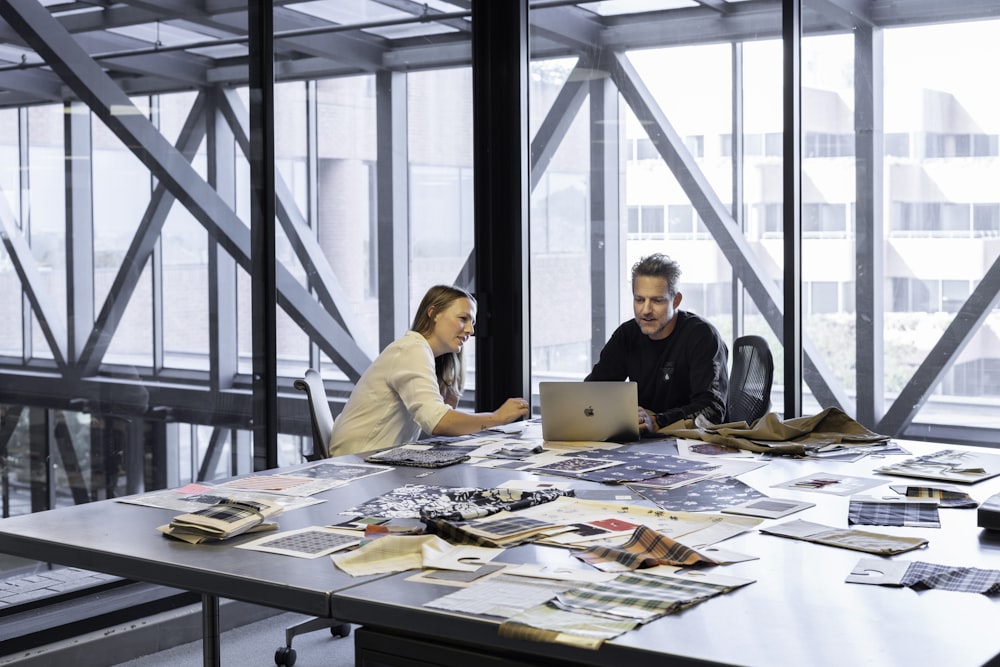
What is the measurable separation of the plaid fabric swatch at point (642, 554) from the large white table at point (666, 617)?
6 centimetres

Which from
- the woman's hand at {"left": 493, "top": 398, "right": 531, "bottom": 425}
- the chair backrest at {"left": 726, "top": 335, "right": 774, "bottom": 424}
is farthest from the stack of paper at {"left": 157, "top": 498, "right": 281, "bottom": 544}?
the chair backrest at {"left": 726, "top": 335, "right": 774, "bottom": 424}

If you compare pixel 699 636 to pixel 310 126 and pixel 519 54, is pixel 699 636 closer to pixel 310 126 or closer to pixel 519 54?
pixel 310 126

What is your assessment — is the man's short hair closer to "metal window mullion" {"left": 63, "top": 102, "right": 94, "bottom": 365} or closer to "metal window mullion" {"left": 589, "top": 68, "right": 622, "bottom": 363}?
"metal window mullion" {"left": 589, "top": 68, "right": 622, "bottom": 363}

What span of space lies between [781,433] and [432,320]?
1.34m

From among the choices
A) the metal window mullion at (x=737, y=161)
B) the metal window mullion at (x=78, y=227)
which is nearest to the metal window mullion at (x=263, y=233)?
the metal window mullion at (x=78, y=227)

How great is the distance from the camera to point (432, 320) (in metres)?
4.12

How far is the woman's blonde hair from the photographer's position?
13.5 feet

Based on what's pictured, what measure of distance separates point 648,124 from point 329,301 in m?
1.88

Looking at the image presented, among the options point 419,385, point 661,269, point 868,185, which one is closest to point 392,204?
point 661,269

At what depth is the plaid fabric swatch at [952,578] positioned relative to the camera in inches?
78.7

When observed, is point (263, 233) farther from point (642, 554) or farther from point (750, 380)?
point (642, 554)

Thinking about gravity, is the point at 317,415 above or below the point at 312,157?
below

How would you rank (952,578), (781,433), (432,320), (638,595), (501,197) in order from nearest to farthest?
(638,595)
(952,578)
(781,433)
(432,320)
(501,197)

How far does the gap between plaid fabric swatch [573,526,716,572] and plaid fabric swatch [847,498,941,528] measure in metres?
0.58
